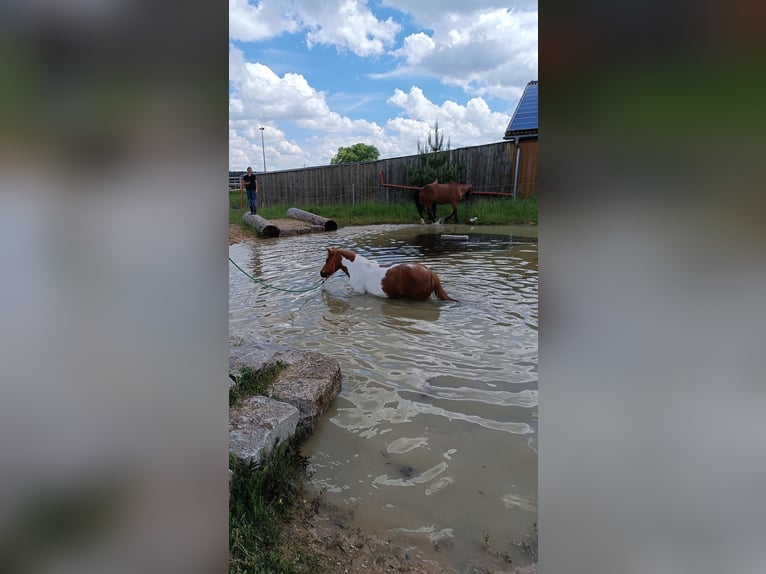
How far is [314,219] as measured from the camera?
51.1 feet

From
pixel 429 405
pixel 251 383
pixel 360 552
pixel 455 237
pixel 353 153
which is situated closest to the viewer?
pixel 360 552

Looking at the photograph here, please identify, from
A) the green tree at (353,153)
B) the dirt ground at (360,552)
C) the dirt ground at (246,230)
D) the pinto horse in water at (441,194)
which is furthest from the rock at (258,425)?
the green tree at (353,153)

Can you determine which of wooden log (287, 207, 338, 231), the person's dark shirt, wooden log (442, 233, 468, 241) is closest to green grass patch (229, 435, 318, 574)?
wooden log (442, 233, 468, 241)

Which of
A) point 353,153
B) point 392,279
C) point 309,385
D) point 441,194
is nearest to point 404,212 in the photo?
point 441,194

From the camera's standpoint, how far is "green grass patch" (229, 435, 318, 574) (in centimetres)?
182

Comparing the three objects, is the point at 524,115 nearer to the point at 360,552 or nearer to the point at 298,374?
the point at 298,374

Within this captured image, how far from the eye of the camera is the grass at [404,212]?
15852 mm

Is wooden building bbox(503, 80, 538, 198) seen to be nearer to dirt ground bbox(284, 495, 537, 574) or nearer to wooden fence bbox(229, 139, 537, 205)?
wooden fence bbox(229, 139, 537, 205)

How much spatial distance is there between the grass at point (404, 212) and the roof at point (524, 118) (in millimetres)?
2439

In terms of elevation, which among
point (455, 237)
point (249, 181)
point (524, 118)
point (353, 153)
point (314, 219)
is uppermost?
point (353, 153)

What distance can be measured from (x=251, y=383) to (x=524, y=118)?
17896mm
